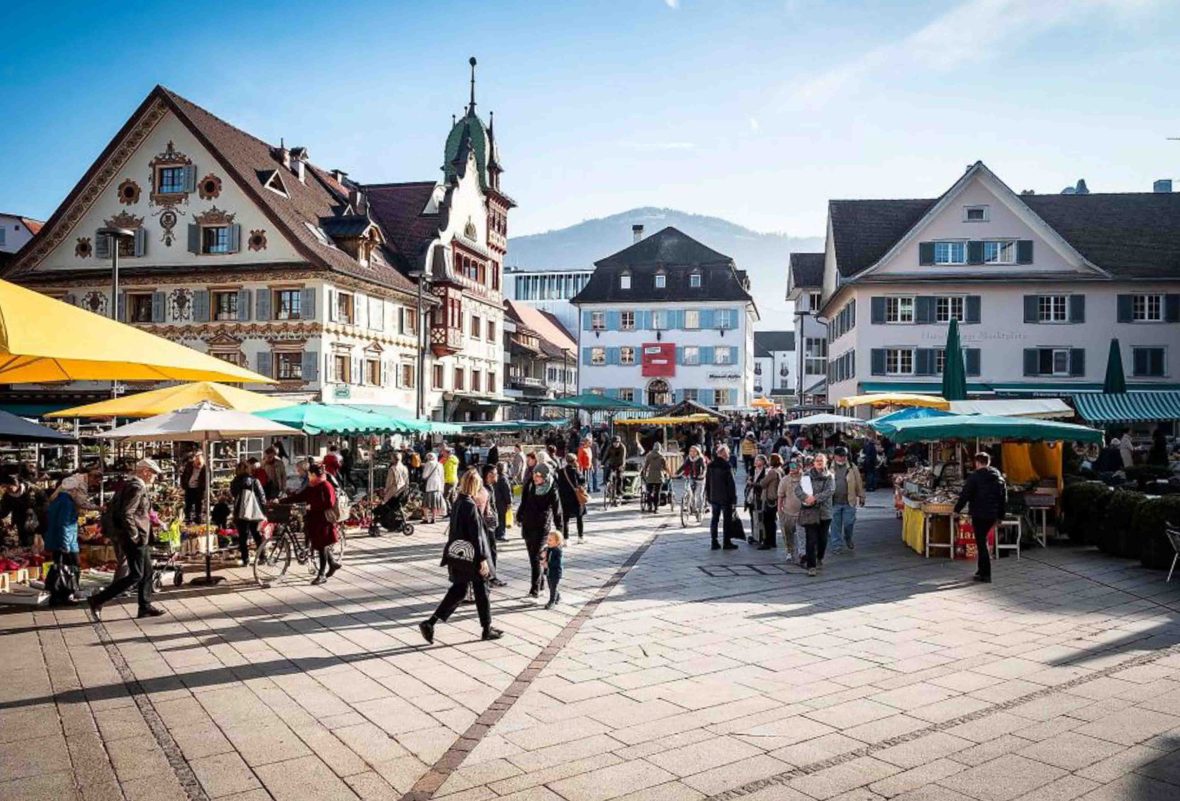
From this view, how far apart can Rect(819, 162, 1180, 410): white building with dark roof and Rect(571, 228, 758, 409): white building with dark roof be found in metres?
19.3

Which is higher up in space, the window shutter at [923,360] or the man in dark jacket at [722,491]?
the window shutter at [923,360]

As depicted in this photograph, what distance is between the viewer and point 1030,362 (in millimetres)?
42000

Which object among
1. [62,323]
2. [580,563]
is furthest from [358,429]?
[62,323]

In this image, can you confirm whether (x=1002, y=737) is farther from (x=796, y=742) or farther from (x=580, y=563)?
(x=580, y=563)

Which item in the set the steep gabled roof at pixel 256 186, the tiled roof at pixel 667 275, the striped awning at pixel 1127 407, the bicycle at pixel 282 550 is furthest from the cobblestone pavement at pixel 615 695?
the tiled roof at pixel 667 275

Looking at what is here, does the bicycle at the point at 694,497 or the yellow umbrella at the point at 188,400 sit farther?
the bicycle at the point at 694,497

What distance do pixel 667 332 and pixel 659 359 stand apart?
196 centimetres

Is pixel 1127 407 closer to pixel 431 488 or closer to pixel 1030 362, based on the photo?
pixel 1030 362

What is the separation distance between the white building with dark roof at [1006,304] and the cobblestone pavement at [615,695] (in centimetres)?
3095

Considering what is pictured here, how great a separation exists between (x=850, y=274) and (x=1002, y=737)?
1606 inches

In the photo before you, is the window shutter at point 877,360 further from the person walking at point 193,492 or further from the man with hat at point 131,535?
the man with hat at point 131,535

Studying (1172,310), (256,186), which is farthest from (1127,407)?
(256,186)

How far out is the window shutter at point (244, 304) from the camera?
35625mm

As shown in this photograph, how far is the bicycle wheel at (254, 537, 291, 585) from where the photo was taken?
1369cm
